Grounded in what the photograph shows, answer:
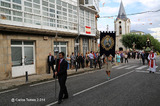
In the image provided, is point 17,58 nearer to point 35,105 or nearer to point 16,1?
point 16,1

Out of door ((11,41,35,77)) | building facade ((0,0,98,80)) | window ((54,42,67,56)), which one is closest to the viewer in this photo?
building facade ((0,0,98,80))

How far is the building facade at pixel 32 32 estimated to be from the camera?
11.2 m

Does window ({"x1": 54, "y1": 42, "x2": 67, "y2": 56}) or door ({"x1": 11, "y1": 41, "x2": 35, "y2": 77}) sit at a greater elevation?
window ({"x1": 54, "y1": 42, "x2": 67, "y2": 56})

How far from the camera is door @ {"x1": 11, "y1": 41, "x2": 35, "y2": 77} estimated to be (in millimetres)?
12041

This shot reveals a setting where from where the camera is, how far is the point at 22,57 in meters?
12.7

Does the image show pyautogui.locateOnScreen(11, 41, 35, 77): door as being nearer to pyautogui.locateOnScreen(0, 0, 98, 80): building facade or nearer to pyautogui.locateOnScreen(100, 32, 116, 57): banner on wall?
pyautogui.locateOnScreen(0, 0, 98, 80): building facade

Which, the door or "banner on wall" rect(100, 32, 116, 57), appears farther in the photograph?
"banner on wall" rect(100, 32, 116, 57)

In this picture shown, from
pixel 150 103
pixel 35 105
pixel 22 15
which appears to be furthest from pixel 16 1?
pixel 150 103

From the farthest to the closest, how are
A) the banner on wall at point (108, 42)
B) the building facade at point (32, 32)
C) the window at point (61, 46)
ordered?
the window at point (61, 46) < the banner on wall at point (108, 42) < the building facade at point (32, 32)

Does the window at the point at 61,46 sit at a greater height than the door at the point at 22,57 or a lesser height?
greater

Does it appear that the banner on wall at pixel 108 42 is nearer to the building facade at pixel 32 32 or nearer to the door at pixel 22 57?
the building facade at pixel 32 32

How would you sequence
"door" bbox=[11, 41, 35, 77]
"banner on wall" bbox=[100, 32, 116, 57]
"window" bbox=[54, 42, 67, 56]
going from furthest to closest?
1. "window" bbox=[54, 42, 67, 56]
2. "banner on wall" bbox=[100, 32, 116, 57]
3. "door" bbox=[11, 41, 35, 77]

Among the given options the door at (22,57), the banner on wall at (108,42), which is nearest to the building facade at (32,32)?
the door at (22,57)

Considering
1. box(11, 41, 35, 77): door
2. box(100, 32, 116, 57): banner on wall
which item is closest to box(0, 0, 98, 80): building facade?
box(11, 41, 35, 77): door
